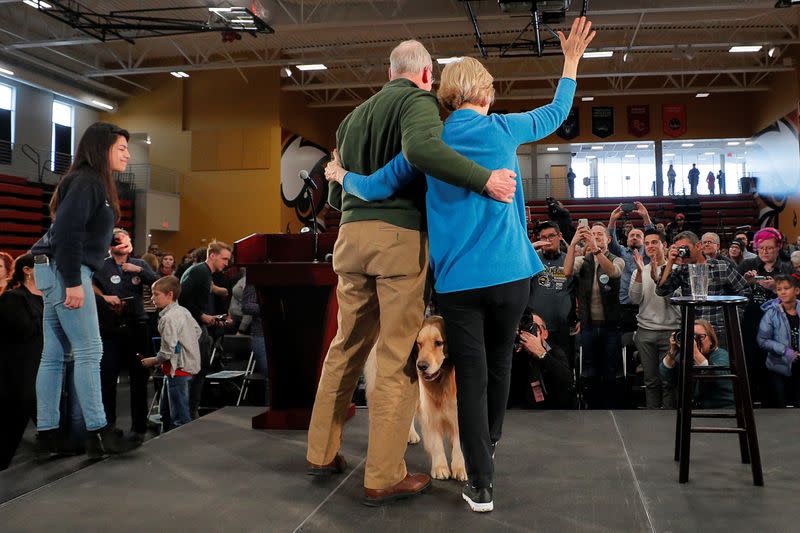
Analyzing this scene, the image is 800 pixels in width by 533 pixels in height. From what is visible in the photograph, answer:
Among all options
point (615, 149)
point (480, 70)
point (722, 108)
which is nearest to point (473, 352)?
point (480, 70)

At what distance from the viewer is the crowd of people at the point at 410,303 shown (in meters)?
2.28

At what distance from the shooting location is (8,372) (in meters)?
3.87

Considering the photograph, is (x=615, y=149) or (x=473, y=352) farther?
(x=615, y=149)

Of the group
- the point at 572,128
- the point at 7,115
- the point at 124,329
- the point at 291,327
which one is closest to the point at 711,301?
the point at 291,327

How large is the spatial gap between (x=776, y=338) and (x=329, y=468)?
3.52m

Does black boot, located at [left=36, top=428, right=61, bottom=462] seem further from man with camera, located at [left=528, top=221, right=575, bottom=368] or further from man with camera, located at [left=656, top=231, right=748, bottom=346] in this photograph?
man with camera, located at [left=656, top=231, right=748, bottom=346]

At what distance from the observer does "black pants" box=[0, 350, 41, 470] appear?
375 cm

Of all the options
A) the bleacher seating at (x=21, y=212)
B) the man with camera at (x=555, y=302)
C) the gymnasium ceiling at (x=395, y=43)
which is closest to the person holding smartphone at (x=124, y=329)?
the man with camera at (x=555, y=302)

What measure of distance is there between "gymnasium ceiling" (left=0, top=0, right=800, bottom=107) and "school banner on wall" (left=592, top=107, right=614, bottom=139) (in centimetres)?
92

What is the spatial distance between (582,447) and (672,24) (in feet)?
48.5

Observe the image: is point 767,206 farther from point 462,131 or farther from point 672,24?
point 462,131

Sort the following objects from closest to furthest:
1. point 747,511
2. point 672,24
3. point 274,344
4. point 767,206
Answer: point 747,511, point 274,344, point 672,24, point 767,206

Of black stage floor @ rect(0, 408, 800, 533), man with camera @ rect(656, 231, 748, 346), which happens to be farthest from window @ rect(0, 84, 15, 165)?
man with camera @ rect(656, 231, 748, 346)

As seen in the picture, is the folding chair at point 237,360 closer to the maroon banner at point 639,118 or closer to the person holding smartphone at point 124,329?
the person holding smartphone at point 124,329
